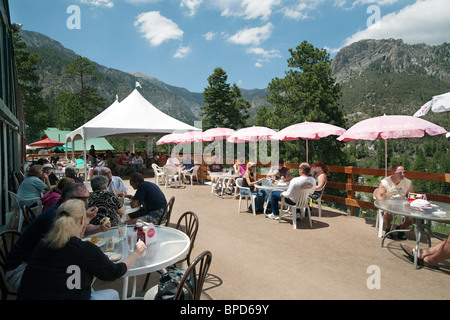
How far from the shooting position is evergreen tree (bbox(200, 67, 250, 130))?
124 feet

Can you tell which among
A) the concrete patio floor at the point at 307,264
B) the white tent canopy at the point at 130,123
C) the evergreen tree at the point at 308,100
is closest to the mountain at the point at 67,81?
the evergreen tree at the point at 308,100

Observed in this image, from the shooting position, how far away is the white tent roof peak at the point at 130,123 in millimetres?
12594

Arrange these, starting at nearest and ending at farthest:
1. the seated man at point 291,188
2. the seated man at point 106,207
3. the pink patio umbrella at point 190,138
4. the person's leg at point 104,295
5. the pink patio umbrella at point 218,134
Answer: the person's leg at point 104,295, the seated man at point 106,207, the seated man at point 291,188, the pink patio umbrella at point 218,134, the pink patio umbrella at point 190,138

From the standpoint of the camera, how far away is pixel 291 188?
5.02 metres

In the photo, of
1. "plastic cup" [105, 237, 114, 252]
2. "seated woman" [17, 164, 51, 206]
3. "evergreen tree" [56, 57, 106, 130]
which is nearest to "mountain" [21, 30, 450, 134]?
"evergreen tree" [56, 57, 106, 130]

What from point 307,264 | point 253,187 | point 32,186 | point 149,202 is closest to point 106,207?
point 149,202

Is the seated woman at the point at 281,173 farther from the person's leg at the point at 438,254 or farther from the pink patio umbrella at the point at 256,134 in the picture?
the person's leg at the point at 438,254

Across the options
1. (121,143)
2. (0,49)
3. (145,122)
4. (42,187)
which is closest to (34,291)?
(42,187)

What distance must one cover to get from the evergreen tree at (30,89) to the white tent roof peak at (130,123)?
17.7 m

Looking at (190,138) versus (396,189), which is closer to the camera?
(396,189)

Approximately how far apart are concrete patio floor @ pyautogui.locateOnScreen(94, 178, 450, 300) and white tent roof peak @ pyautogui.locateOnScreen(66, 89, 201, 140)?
340 inches

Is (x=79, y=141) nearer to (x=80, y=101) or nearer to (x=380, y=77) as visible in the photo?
(x=80, y=101)

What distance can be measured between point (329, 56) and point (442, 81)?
2692 inches

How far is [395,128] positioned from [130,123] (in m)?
11.8
